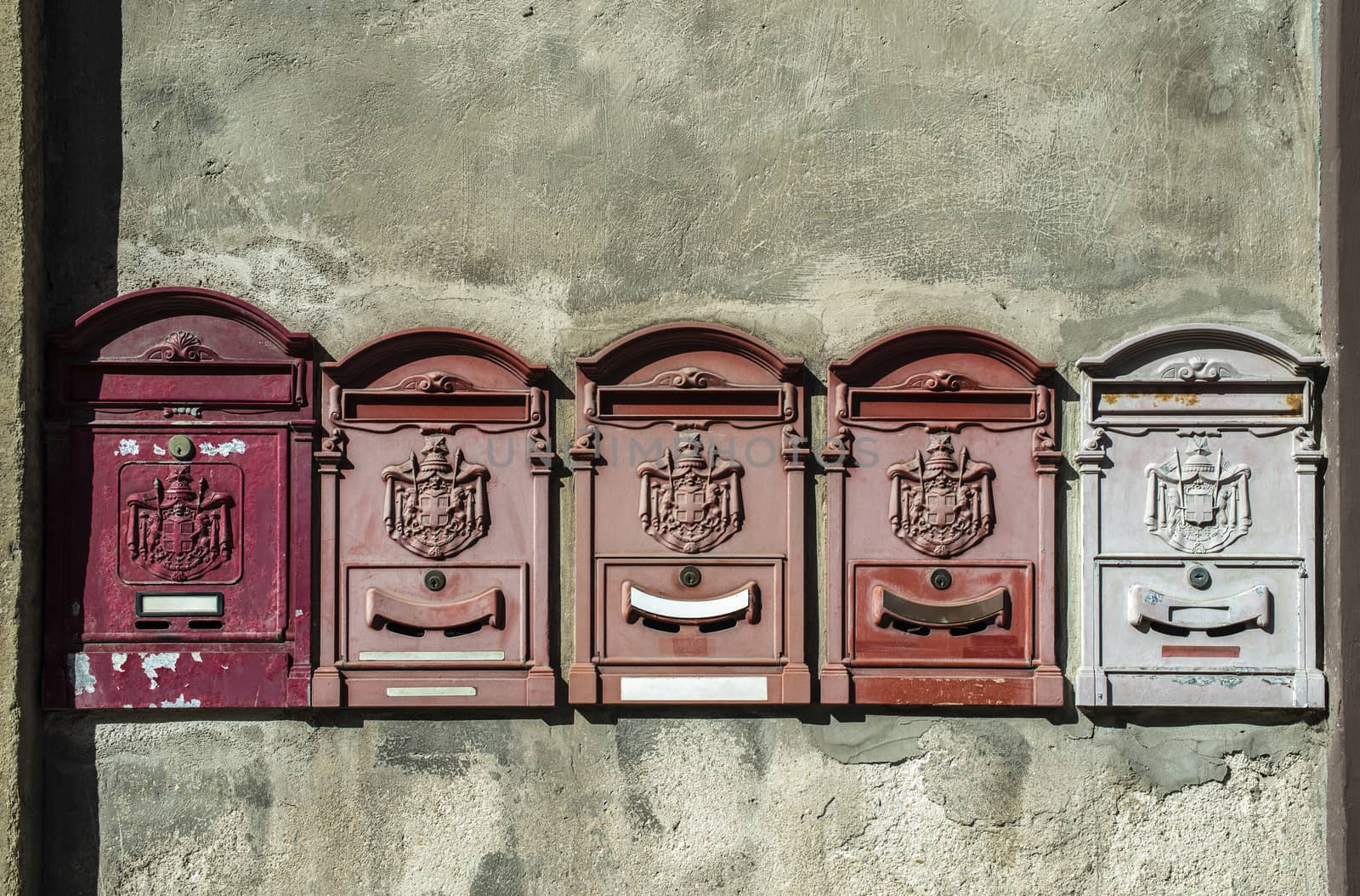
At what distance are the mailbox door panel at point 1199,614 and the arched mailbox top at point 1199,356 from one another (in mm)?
784

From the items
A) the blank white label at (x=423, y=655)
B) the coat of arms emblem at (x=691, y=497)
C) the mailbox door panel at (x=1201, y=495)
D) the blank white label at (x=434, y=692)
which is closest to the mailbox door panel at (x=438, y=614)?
the blank white label at (x=423, y=655)

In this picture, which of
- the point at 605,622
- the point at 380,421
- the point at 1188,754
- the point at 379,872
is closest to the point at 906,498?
the point at 605,622

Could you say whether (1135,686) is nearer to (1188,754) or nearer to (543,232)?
(1188,754)

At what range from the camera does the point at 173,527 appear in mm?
3943

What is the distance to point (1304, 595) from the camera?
402 centimetres

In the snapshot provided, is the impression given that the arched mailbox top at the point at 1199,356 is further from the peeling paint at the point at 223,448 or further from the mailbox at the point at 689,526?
the peeling paint at the point at 223,448

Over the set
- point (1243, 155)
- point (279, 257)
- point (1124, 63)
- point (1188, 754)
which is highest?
point (1124, 63)

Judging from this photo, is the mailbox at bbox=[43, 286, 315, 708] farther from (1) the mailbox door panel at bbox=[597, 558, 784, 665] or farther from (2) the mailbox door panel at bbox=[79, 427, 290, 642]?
(1) the mailbox door panel at bbox=[597, 558, 784, 665]

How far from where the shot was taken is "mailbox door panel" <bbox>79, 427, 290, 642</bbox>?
3943 mm

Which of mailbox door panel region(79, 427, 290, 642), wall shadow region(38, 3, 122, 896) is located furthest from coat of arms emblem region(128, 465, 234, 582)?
wall shadow region(38, 3, 122, 896)

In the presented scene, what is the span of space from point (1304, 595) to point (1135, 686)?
0.80 meters

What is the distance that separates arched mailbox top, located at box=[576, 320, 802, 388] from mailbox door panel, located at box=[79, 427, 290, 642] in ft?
4.66

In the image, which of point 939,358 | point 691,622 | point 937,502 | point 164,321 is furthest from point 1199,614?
point 164,321

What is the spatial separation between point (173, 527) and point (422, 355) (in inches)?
48.1
